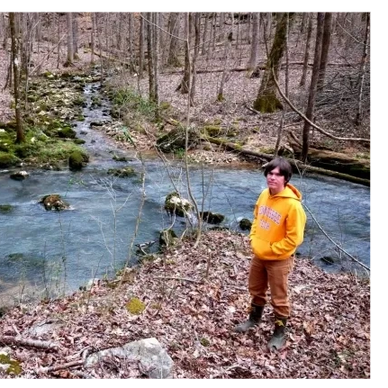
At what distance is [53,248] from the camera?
8.62 m

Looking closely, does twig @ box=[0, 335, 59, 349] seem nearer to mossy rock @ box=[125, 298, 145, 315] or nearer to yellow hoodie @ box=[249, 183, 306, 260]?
mossy rock @ box=[125, 298, 145, 315]

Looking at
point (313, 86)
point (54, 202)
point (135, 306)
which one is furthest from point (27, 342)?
point (313, 86)


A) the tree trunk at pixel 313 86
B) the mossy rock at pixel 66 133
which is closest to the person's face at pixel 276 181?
the tree trunk at pixel 313 86

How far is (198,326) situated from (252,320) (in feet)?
2.32

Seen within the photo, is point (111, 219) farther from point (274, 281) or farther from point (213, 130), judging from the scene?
point (213, 130)

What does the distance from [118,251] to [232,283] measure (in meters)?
3.07

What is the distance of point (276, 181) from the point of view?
4336 mm

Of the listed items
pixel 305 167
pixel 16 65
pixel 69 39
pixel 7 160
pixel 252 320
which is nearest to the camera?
pixel 252 320

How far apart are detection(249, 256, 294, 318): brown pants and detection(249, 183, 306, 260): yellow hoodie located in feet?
0.42

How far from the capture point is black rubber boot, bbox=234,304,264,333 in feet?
16.5

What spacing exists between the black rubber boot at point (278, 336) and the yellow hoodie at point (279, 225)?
83 cm

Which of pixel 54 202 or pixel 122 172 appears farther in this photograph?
pixel 122 172

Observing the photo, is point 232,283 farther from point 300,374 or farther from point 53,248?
point 53,248
